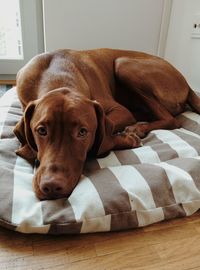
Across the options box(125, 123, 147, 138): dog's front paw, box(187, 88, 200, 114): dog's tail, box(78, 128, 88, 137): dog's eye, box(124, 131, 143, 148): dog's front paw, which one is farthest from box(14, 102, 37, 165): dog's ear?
box(187, 88, 200, 114): dog's tail

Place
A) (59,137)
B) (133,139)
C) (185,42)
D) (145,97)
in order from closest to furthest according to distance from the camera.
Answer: (59,137) → (133,139) → (145,97) → (185,42)

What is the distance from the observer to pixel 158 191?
107cm

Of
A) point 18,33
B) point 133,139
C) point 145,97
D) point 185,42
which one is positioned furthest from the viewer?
point 18,33

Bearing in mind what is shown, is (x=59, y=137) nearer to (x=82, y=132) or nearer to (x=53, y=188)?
(x=82, y=132)

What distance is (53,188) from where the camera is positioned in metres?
0.99

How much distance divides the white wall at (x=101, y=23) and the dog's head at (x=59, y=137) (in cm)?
145

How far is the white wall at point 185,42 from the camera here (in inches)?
92.9

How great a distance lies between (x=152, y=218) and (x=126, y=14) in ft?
A: 6.73

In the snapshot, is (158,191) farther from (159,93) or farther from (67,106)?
(159,93)

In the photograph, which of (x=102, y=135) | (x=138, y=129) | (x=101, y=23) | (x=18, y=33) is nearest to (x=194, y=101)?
(x=138, y=129)

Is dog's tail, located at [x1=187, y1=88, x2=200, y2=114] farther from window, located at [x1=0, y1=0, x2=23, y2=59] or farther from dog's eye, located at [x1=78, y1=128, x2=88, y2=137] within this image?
window, located at [x1=0, y1=0, x2=23, y2=59]

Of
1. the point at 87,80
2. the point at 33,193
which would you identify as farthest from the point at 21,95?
the point at 33,193

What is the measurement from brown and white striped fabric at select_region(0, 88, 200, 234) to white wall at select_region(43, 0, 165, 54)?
1.43m

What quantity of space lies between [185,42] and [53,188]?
1.98m
